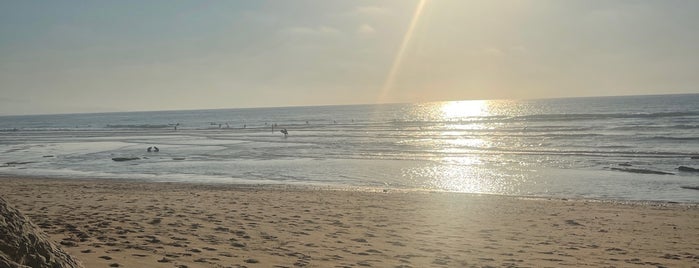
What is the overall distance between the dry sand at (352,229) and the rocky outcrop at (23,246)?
239cm

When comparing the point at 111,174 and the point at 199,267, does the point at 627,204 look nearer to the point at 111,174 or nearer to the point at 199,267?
the point at 199,267

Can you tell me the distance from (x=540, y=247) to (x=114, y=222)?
8.07 metres

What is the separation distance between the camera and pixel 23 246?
143 inches

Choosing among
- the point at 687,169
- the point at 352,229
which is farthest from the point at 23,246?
the point at 687,169

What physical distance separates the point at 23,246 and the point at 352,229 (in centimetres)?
733

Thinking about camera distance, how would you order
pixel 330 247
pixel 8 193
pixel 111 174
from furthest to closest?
1. pixel 111 174
2. pixel 8 193
3. pixel 330 247

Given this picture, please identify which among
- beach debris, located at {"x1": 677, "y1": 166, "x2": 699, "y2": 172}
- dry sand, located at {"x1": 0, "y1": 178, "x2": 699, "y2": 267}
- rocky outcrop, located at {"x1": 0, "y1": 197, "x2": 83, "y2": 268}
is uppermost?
rocky outcrop, located at {"x1": 0, "y1": 197, "x2": 83, "y2": 268}

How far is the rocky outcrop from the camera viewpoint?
11.5ft

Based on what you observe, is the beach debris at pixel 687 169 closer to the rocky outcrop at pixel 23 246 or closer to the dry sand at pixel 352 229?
the dry sand at pixel 352 229

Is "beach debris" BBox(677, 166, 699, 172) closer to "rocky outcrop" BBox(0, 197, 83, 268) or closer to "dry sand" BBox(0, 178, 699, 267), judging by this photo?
"dry sand" BBox(0, 178, 699, 267)

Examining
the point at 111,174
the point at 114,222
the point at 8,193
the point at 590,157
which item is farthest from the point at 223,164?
the point at 590,157

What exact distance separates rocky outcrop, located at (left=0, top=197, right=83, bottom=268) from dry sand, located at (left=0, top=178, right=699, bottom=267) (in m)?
2.39

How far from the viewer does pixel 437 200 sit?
15688mm

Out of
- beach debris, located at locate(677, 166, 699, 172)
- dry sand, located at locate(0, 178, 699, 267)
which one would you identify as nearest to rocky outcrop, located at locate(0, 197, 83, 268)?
dry sand, located at locate(0, 178, 699, 267)
